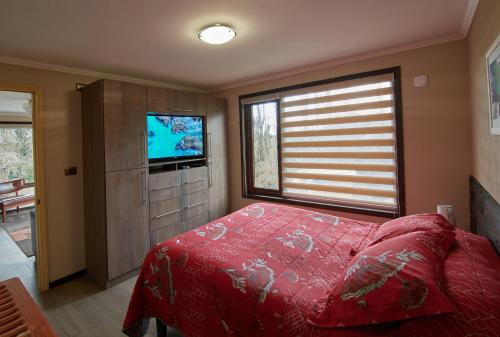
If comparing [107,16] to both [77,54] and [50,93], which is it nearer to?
[77,54]

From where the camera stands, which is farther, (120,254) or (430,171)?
(120,254)

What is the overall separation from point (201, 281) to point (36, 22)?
2154mm

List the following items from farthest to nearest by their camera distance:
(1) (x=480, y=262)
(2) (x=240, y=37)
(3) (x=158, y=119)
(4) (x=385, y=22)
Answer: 1. (3) (x=158, y=119)
2. (2) (x=240, y=37)
3. (4) (x=385, y=22)
4. (1) (x=480, y=262)

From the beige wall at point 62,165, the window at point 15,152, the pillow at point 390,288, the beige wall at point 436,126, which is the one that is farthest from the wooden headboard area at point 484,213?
the window at point 15,152

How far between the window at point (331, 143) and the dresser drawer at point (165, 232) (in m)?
1.25

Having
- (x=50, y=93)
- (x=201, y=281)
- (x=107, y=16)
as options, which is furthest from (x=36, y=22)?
(x=201, y=281)

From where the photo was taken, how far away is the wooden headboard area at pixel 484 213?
60.2 inches

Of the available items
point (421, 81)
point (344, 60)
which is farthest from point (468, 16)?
point (344, 60)

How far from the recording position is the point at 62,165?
2.91m

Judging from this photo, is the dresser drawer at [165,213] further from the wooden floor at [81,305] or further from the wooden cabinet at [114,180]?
the wooden floor at [81,305]

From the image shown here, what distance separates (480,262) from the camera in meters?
1.27

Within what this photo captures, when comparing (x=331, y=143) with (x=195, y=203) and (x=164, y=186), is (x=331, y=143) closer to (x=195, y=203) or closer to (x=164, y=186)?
(x=195, y=203)

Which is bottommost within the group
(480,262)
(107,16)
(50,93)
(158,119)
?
(480,262)

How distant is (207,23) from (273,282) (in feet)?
6.25
